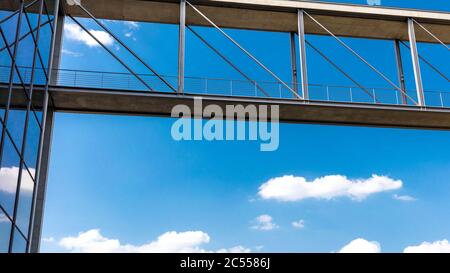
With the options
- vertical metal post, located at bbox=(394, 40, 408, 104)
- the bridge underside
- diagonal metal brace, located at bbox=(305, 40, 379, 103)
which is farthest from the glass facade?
vertical metal post, located at bbox=(394, 40, 408, 104)

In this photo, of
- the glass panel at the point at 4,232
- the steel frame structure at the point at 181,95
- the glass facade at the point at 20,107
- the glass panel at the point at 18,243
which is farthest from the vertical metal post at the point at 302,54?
the glass panel at the point at 4,232

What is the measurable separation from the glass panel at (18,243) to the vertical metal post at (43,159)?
1149 mm

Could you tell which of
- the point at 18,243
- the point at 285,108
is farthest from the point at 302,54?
the point at 18,243

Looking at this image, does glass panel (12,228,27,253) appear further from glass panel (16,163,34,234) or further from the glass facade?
glass panel (16,163,34,234)

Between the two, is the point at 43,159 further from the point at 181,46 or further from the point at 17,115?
the point at 181,46

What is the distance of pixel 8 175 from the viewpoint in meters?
16.5

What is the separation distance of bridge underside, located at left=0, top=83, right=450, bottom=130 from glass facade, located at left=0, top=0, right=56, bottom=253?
187cm

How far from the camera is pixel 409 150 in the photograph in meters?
46.7

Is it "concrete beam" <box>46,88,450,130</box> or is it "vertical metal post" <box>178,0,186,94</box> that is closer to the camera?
"concrete beam" <box>46,88,450,130</box>

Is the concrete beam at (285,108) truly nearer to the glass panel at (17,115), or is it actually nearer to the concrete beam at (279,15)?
the glass panel at (17,115)

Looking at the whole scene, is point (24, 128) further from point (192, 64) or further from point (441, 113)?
point (441, 113)

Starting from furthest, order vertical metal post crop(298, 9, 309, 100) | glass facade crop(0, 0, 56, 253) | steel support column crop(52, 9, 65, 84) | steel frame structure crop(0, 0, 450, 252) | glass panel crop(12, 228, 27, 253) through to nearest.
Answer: steel support column crop(52, 9, 65, 84)
vertical metal post crop(298, 9, 309, 100)
steel frame structure crop(0, 0, 450, 252)
glass panel crop(12, 228, 27, 253)
glass facade crop(0, 0, 56, 253)

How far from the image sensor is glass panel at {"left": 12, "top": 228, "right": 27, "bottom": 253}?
18.2 m
